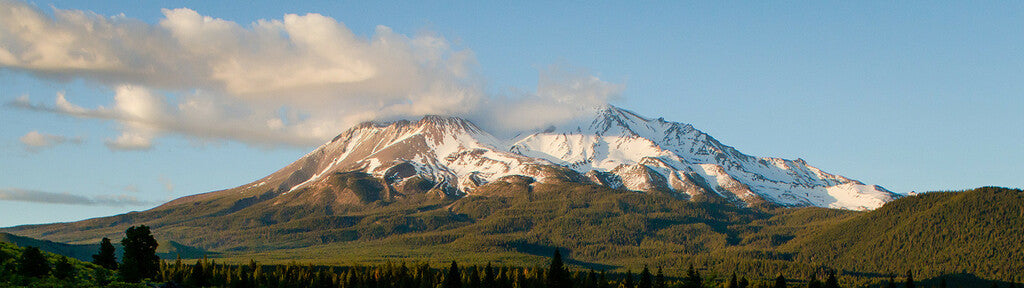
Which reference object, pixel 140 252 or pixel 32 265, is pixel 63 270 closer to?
pixel 32 265

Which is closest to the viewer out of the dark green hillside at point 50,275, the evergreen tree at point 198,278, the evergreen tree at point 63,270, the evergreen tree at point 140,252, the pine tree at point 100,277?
the dark green hillside at point 50,275

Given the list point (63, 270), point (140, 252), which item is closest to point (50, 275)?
point (63, 270)

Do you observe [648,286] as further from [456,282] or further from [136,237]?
[136,237]

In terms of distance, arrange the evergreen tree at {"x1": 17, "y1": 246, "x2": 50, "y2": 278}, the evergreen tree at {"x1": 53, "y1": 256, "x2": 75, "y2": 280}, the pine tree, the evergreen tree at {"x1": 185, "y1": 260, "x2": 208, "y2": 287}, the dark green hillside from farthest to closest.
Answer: the evergreen tree at {"x1": 185, "y1": 260, "x2": 208, "y2": 287}, the pine tree, the evergreen tree at {"x1": 53, "y1": 256, "x2": 75, "y2": 280}, the evergreen tree at {"x1": 17, "y1": 246, "x2": 50, "y2": 278}, the dark green hillside

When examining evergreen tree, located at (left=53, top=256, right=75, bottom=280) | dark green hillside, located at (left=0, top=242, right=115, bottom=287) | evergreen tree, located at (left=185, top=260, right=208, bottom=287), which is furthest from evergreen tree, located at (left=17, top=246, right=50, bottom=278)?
evergreen tree, located at (left=185, top=260, right=208, bottom=287)

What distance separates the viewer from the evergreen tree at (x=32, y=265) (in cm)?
10715

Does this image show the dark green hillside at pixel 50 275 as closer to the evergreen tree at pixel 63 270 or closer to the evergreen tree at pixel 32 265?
the evergreen tree at pixel 63 270

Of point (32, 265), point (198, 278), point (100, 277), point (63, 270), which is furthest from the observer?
point (198, 278)

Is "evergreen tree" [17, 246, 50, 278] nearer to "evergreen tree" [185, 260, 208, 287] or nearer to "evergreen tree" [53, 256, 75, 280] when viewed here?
"evergreen tree" [53, 256, 75, 280]

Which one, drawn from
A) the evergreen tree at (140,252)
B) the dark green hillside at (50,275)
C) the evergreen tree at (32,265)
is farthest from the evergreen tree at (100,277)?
the evergreen tree at (140,252)

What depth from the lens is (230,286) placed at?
19075 cm

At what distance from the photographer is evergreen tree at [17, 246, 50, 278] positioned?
107150mm

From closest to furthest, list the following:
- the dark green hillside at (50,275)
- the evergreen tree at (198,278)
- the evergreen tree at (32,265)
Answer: the dark green hillside at (50,275), the evergreen tree at (32,265), the evergreen tree at (198,278)

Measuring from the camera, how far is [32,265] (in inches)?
4245
